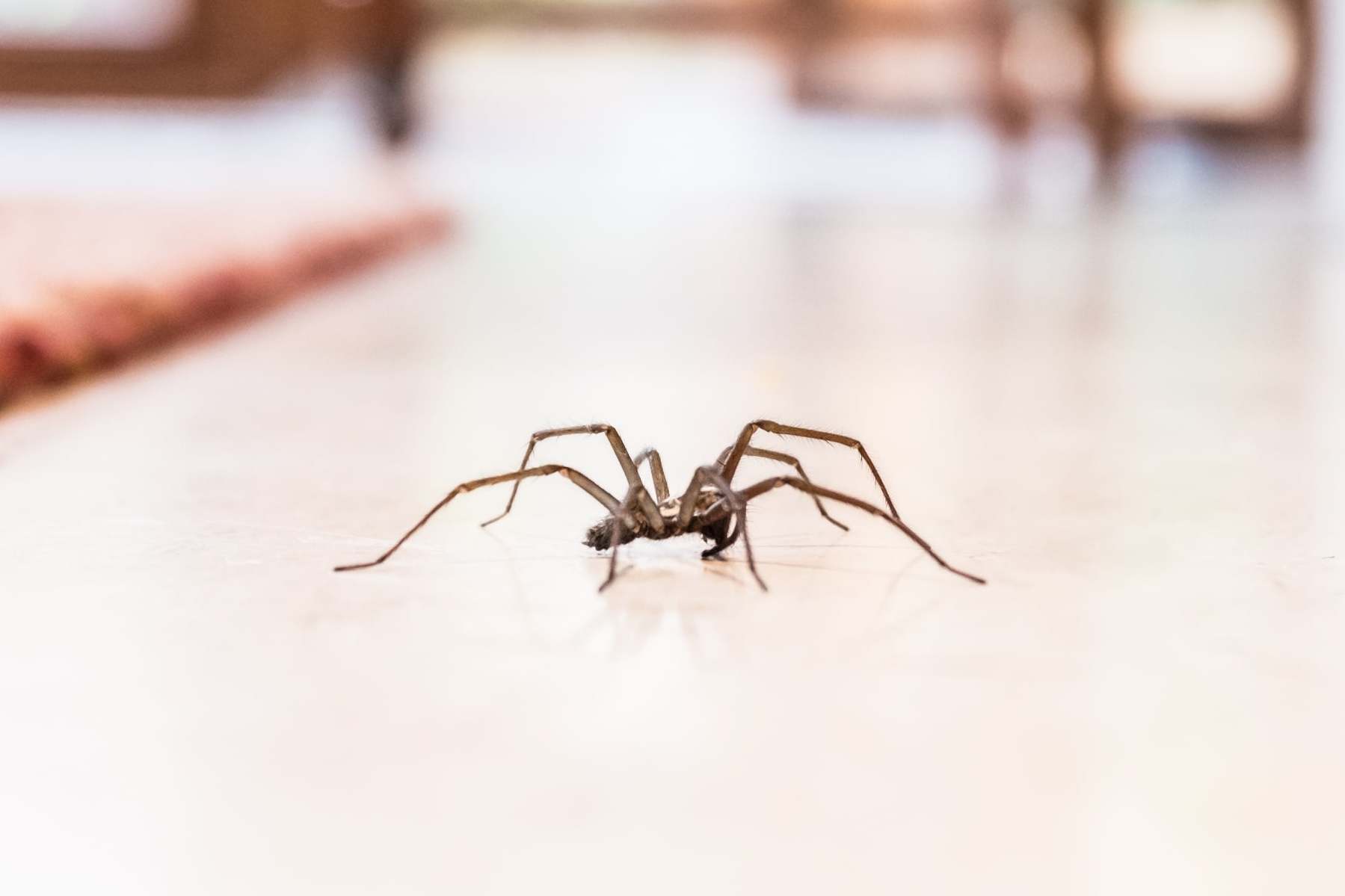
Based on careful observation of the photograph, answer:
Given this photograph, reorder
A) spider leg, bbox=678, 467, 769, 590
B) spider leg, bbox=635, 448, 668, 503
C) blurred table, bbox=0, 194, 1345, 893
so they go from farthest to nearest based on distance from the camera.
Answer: spider leg, bbox=635, 448, 668, 503, spider leg, bbox=678, 467, 769, 590, blurred table, bbox=0, 194, 1345, 893

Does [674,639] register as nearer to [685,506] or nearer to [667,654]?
[667,654]

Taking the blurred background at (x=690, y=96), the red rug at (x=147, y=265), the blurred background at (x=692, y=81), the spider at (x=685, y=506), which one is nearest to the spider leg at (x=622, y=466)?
the spider at (x=685, y=506)

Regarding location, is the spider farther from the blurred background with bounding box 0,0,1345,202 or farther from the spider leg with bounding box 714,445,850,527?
the blurred background with bounding box 0,0,1345,202

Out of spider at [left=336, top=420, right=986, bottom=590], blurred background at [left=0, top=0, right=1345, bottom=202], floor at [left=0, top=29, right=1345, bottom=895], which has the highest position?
blurred background at [left=0, top=0, right=1345, bottom=202]

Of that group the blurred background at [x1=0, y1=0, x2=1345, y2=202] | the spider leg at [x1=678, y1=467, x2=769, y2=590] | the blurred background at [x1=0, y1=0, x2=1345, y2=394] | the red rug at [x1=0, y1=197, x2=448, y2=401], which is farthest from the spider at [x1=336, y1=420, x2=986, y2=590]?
the blurred background at [x1=0, y1=0, x2=1345, y2=202]

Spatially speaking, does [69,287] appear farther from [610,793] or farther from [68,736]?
[610,793]

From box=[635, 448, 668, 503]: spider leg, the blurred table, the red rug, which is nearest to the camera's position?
the blurred table

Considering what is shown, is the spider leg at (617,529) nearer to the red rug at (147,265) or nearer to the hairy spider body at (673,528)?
the hairy spider body at (673,528)

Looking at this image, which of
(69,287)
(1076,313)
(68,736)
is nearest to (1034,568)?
(68,736)
